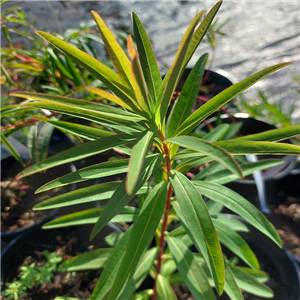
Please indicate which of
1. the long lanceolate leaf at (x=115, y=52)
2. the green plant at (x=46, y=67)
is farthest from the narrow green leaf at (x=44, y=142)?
the long lanceolate leaf at (x=115, y=52)

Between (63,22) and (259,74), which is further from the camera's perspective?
(63,22)

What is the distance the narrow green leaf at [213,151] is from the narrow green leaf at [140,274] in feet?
1.59

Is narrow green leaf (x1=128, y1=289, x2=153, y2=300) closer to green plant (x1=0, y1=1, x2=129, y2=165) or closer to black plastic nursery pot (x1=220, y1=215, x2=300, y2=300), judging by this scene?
black plastic nursery pot (x1=220, y1=215, x2=300, y2=300)

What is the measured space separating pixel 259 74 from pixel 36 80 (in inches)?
53.3

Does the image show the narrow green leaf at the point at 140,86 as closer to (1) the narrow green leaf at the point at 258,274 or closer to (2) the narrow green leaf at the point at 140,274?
(2) the narrow green leaf at the point at 140,274

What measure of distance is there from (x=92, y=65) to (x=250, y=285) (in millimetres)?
798

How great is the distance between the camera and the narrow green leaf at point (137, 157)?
1.18ft

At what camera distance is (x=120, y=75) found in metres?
0.53

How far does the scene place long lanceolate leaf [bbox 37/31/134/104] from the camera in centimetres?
49

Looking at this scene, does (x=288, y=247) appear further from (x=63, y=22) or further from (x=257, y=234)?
(x=63, y=22)

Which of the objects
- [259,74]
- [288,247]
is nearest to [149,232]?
[259,74]

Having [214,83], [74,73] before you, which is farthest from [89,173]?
[214,83]

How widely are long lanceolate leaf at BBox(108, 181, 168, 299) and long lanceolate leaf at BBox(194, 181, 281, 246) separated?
13 cm

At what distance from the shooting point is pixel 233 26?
7.93ft
